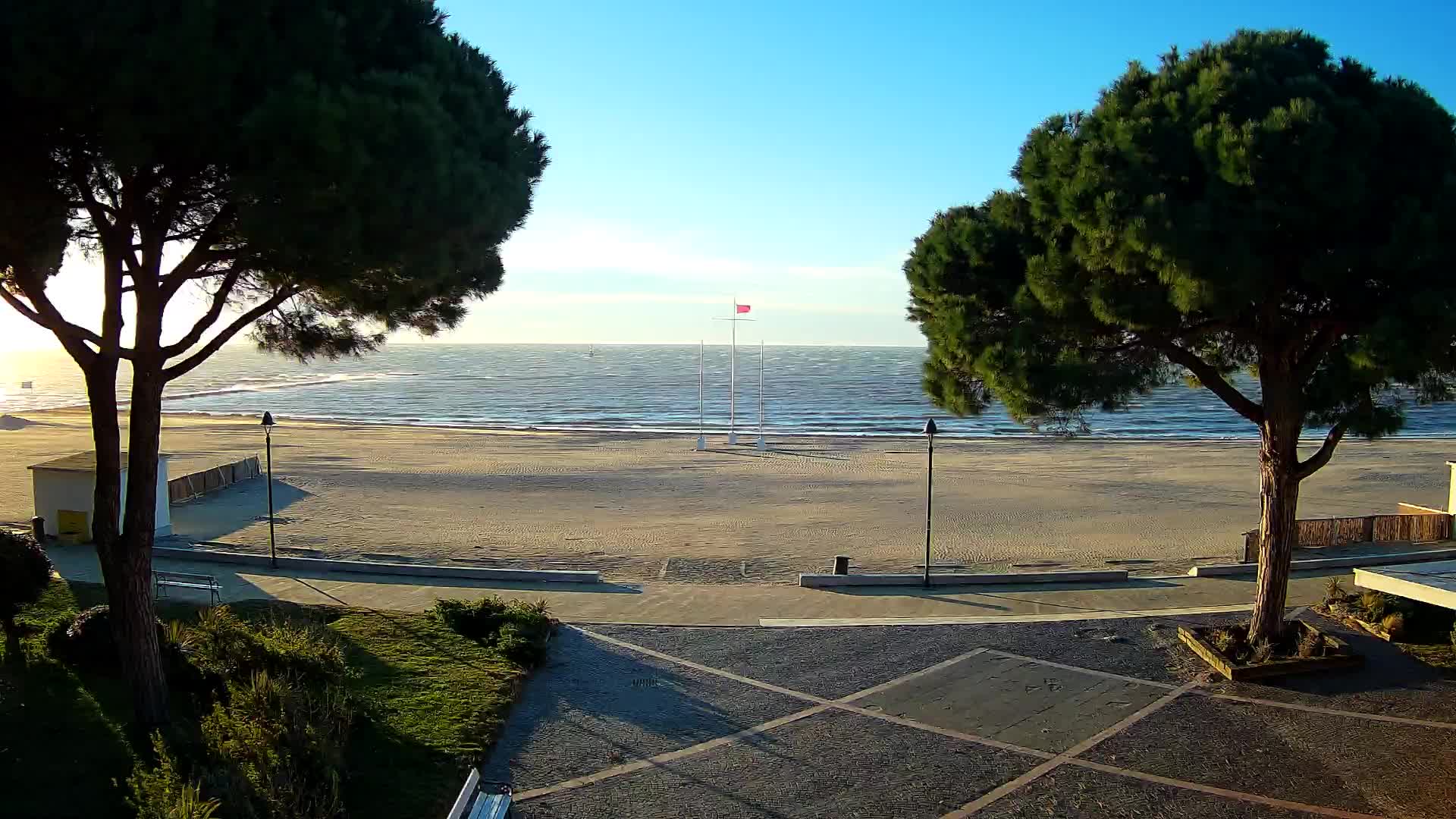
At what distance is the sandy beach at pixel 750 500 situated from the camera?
22203 millimetres

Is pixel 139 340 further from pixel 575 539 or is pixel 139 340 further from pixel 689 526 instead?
pixel 689 526

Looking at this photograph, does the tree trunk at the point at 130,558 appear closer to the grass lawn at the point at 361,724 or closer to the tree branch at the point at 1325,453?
the grass lawn at the point at 361,724

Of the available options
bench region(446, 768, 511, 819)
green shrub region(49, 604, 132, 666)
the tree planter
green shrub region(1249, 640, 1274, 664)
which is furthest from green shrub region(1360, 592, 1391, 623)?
green shrub region(49, 604, 132, 666)

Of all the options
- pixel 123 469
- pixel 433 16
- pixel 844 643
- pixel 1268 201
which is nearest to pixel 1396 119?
pixel 1268 201

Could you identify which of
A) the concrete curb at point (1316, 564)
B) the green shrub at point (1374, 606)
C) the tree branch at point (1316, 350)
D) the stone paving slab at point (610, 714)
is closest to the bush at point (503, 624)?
the stone paving slab at point (610, 714)

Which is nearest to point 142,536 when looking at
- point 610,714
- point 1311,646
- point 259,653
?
point 259,653

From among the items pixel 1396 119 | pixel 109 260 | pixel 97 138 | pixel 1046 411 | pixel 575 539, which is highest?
pixel 1396 119

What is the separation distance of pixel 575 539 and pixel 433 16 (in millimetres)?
16445

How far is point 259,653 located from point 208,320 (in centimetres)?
327

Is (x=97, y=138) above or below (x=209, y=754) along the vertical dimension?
above

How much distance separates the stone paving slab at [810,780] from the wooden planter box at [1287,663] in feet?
12.5

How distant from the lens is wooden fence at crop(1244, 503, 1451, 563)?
20.3 metres

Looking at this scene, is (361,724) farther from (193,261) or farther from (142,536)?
(193,261)

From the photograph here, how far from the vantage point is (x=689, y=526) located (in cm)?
2564
